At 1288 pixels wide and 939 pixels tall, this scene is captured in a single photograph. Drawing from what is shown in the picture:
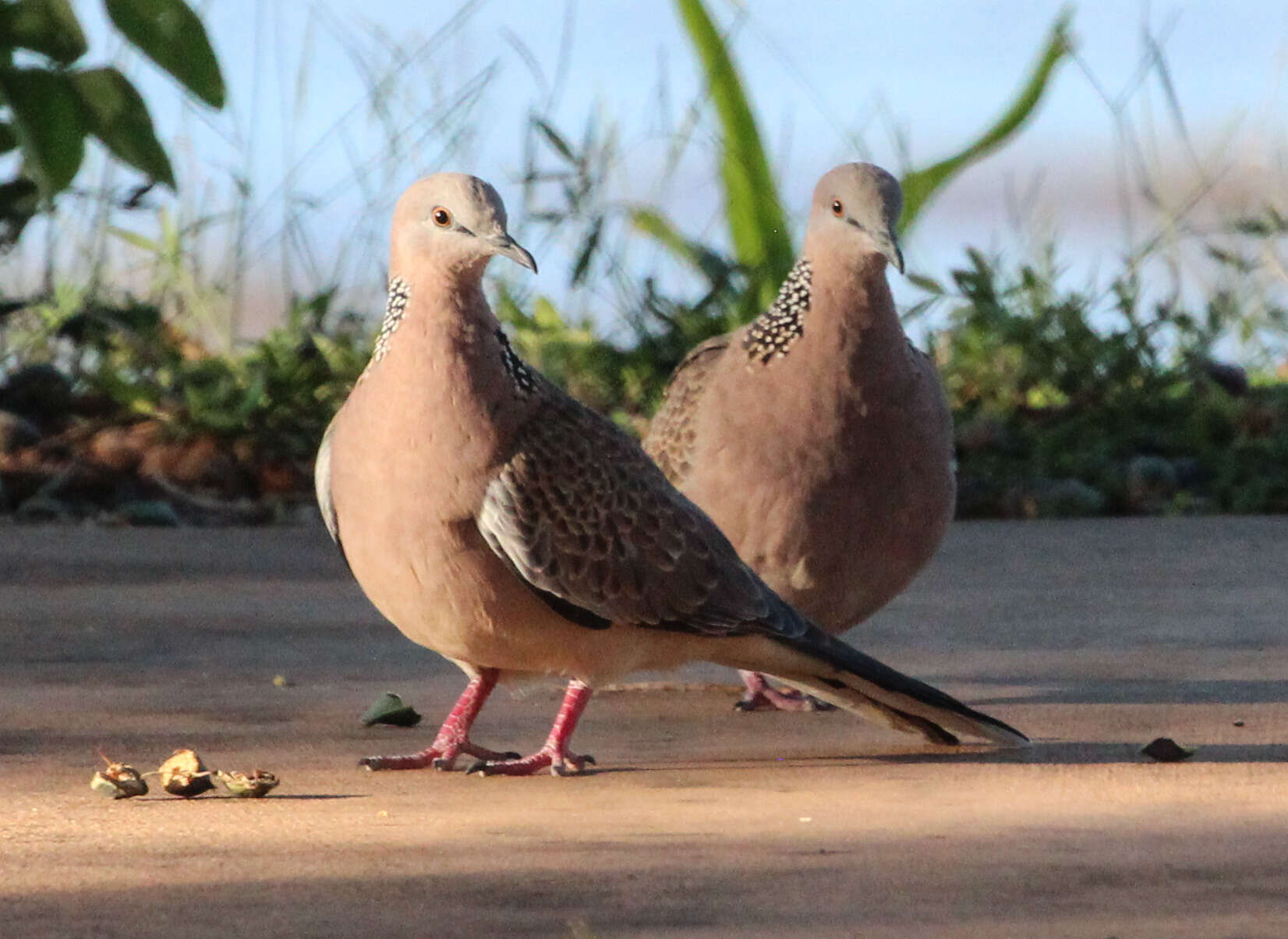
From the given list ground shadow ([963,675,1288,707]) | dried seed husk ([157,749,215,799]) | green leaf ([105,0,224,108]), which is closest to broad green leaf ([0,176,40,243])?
green leaf ([105,0,224,108])

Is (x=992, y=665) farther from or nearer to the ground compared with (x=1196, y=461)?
nearer to the ground

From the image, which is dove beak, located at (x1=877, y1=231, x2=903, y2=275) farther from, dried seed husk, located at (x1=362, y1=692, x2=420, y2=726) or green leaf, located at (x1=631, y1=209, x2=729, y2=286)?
green leaf, located at (x1=631, y1=209, x2=729, y2=286)

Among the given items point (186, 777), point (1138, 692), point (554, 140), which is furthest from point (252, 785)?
point (554, 140)

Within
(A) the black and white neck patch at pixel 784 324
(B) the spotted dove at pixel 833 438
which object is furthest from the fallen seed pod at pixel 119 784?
(A) the black and white neck patch at pixel 784 324

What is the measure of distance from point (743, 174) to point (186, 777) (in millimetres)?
7472

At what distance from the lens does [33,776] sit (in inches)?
155

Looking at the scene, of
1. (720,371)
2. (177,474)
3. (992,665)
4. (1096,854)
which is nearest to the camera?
(1096,854)

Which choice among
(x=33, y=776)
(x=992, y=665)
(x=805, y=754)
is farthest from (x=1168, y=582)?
(x=33, y=776)

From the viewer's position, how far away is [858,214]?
4840 mm

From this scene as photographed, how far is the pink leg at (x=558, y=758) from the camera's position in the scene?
4.02 metres

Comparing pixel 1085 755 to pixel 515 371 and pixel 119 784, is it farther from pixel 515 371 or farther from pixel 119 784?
pixel 119 784

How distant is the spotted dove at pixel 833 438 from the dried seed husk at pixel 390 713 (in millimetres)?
811

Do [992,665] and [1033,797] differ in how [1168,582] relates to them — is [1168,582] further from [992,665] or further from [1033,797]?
[1033,797]

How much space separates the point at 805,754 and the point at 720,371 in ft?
3.55
